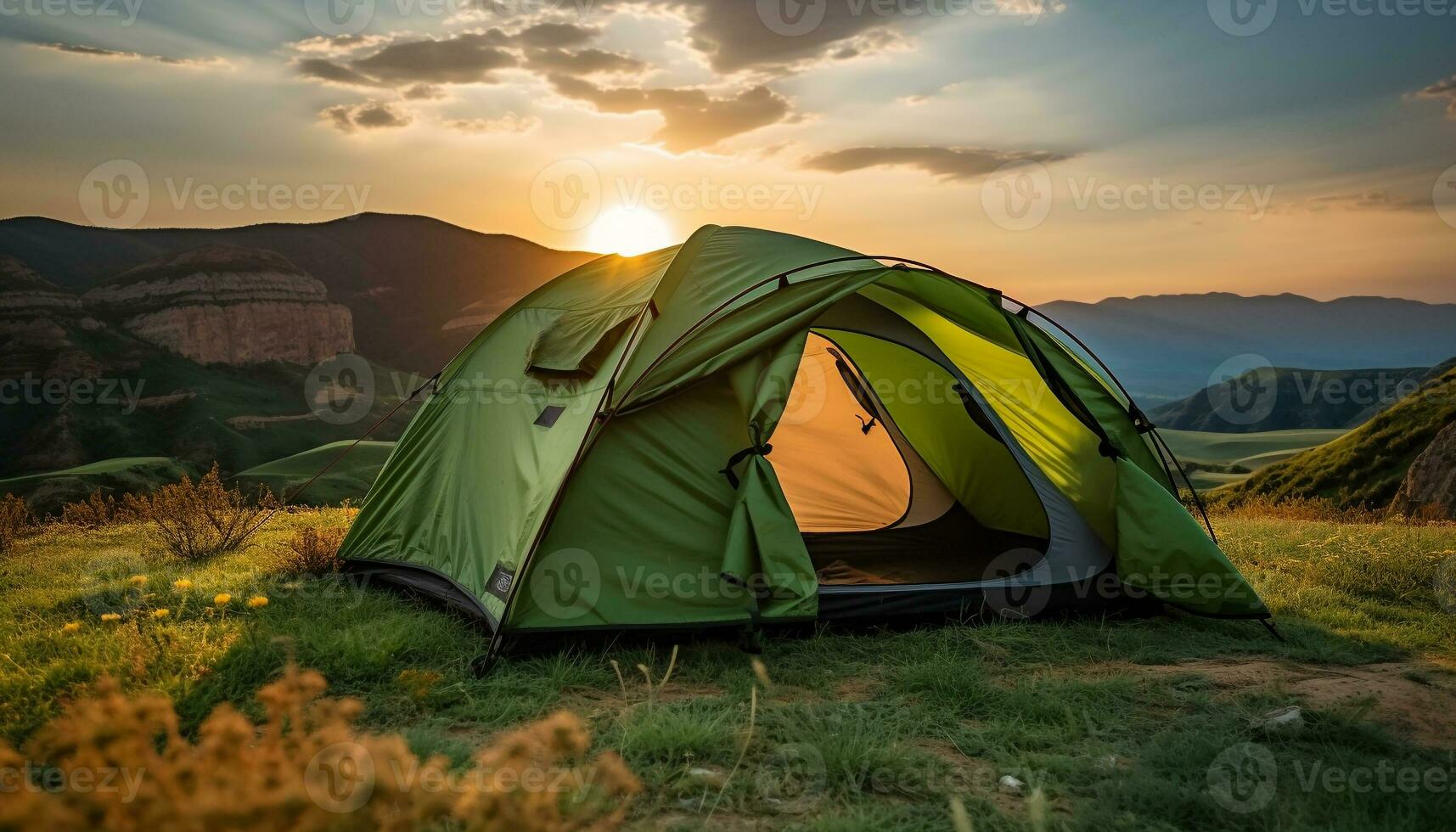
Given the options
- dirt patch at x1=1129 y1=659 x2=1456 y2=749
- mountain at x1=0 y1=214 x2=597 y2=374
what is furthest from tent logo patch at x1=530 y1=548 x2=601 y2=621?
mountain at x1=0 y1=214 x2=597 y2=374

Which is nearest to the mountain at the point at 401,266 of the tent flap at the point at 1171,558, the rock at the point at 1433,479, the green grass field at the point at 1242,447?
the green grass field at the point at 1242,447

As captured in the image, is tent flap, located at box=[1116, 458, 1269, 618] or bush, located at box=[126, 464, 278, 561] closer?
tent flap, located at box=[1116, 458, 1269, 618]

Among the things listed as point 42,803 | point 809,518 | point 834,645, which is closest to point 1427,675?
point 834,645

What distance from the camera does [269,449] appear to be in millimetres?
67000

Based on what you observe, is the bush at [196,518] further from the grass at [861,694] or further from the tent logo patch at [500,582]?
the tent logo patch at [500,582]

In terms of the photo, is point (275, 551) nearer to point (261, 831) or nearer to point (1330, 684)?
point (261, 831)

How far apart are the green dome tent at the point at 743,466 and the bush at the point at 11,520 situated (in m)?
4.12

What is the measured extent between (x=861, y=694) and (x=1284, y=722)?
1872 millimetres

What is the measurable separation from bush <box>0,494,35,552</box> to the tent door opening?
7.32 metres

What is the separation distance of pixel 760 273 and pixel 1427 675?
13.9 ft

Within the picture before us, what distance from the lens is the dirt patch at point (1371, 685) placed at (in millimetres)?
3805

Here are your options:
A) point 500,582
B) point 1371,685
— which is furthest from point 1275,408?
point 500,582

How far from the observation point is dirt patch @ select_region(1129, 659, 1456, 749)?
150 inches

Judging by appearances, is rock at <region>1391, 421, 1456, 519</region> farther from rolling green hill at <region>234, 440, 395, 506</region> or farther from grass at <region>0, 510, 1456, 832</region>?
rolling green hill at <region>234, 440, 395, 506</region>
